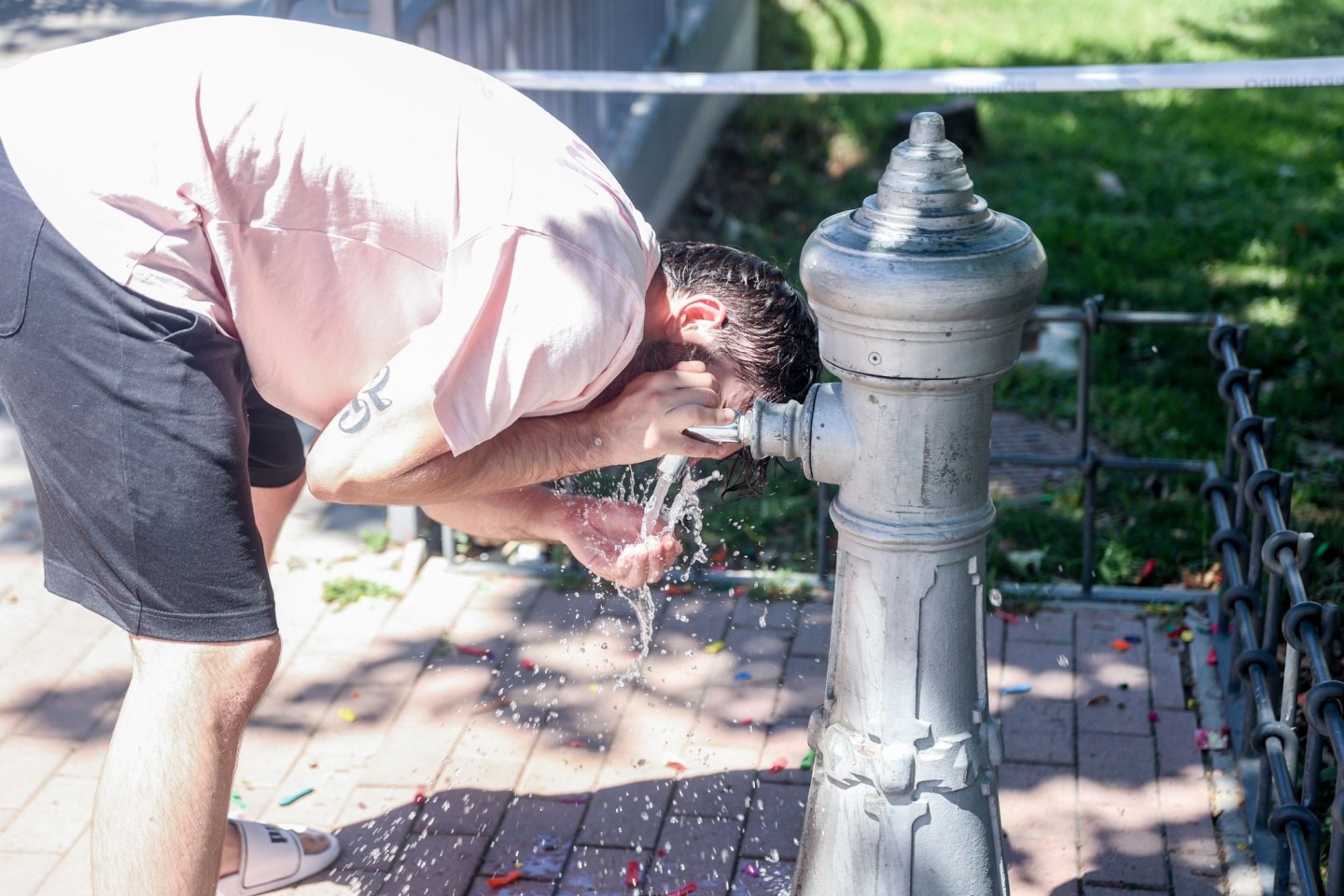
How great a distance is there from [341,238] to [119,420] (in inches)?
14.4

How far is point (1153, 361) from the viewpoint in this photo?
16.0ft

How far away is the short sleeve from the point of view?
189 cm

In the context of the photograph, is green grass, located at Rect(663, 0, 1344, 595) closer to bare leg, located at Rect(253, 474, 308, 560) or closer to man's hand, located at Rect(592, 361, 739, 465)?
bare leg, located at Rect(253, 474, 308, 560)

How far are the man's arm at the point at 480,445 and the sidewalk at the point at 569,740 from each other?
0.92 m

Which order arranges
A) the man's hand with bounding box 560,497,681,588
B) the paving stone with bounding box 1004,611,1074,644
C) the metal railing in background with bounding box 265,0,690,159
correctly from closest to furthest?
the man's hand with bounding box 560,497,681,588 → the paving stone with bounding box 1004,611,1074,644 → the metal railing in background with bounding box 265,0,690,159

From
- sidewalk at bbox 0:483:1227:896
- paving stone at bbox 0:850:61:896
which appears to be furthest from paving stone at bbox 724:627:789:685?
paving stone at bbox 0:850:61:896

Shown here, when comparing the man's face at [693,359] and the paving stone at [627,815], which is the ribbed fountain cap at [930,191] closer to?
the man's face at [693,359]

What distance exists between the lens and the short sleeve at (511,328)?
1886 millimetres

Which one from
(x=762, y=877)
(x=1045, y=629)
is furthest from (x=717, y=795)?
(x=1045, y=629)

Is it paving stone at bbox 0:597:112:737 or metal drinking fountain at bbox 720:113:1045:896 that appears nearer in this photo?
metal drinking fountain at bbox 720:113:1045:896

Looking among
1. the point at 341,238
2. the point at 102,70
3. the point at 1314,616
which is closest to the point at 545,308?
the point at 341,238

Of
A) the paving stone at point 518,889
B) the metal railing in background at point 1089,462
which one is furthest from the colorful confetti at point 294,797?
the metal railing in background at point 1089,462

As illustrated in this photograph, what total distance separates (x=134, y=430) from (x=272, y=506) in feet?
2.58

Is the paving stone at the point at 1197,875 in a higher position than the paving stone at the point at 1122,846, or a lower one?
higher
